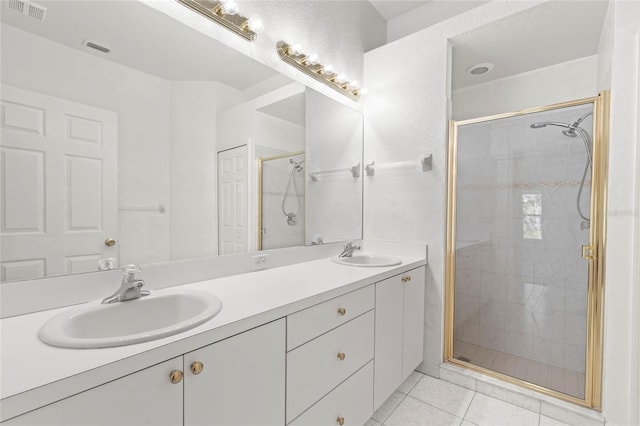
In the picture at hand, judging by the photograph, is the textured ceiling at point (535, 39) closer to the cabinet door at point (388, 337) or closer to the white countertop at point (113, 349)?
the cabinet door at point (388, 337)

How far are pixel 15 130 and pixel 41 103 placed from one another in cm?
12

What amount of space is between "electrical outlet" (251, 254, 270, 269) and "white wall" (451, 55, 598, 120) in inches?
91.7

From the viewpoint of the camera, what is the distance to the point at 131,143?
1170 mm

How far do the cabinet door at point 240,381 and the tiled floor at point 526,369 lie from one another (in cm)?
160

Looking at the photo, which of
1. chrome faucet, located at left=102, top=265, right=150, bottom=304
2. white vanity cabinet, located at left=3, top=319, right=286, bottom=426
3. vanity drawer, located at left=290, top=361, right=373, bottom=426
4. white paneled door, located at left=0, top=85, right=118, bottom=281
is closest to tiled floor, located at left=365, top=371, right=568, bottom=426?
vanity drawer, located at left=290, top=361, right=373, bottom=426

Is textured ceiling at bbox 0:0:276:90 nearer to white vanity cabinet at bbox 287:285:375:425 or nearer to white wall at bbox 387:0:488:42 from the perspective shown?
white vanity cabinet at bbox 287:285:375:425

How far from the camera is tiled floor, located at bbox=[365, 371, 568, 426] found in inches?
63.6

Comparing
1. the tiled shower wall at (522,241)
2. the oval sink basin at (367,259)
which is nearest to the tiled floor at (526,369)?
the tiled shower wall at (522,241)

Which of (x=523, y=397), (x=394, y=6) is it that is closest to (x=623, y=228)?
(x=523, y=397)

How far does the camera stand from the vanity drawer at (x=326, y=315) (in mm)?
1087

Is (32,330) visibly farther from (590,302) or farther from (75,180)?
(590,302)

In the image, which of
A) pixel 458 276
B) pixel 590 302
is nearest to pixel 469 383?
pixel 458 276

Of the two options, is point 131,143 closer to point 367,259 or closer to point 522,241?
point 367,259

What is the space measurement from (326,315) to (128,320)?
28.6 inches
